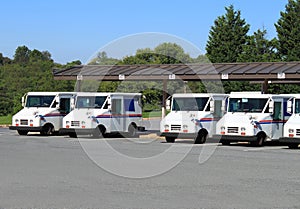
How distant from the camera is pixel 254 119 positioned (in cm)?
2567

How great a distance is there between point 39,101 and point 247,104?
11.8 meters

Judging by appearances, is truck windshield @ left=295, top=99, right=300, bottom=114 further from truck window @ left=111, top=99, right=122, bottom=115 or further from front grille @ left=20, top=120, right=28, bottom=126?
front grille @ left=20, top=120, right=28, bottom=126

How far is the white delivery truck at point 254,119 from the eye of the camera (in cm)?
2556

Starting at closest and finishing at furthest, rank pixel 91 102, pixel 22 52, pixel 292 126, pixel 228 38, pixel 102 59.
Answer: pixel 292 126 → pixel 91 102 → pixel 102 59 → pixel 228 38 → pixel 22 52

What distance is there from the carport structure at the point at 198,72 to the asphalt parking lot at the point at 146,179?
862 centimetres

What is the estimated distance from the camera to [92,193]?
453 inches

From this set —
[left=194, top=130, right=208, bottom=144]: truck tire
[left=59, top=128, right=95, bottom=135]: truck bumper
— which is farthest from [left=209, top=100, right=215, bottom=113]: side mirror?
[left=59, top=128, right=95, bottom=135]: truck bumper

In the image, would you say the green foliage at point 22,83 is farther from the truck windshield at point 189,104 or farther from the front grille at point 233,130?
the front grille at point 233,130

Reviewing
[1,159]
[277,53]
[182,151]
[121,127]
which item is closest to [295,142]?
[182,151]

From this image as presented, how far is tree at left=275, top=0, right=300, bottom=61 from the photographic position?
71500mm

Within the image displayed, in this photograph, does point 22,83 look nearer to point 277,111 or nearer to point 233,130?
point 233,130

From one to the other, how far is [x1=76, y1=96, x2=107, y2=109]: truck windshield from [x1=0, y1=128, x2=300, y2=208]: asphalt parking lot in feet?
26.9

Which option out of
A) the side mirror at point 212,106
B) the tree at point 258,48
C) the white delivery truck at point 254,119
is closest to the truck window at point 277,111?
the white delivery truck at point 254,119

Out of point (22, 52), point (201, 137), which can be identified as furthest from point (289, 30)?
point (22, 52)
